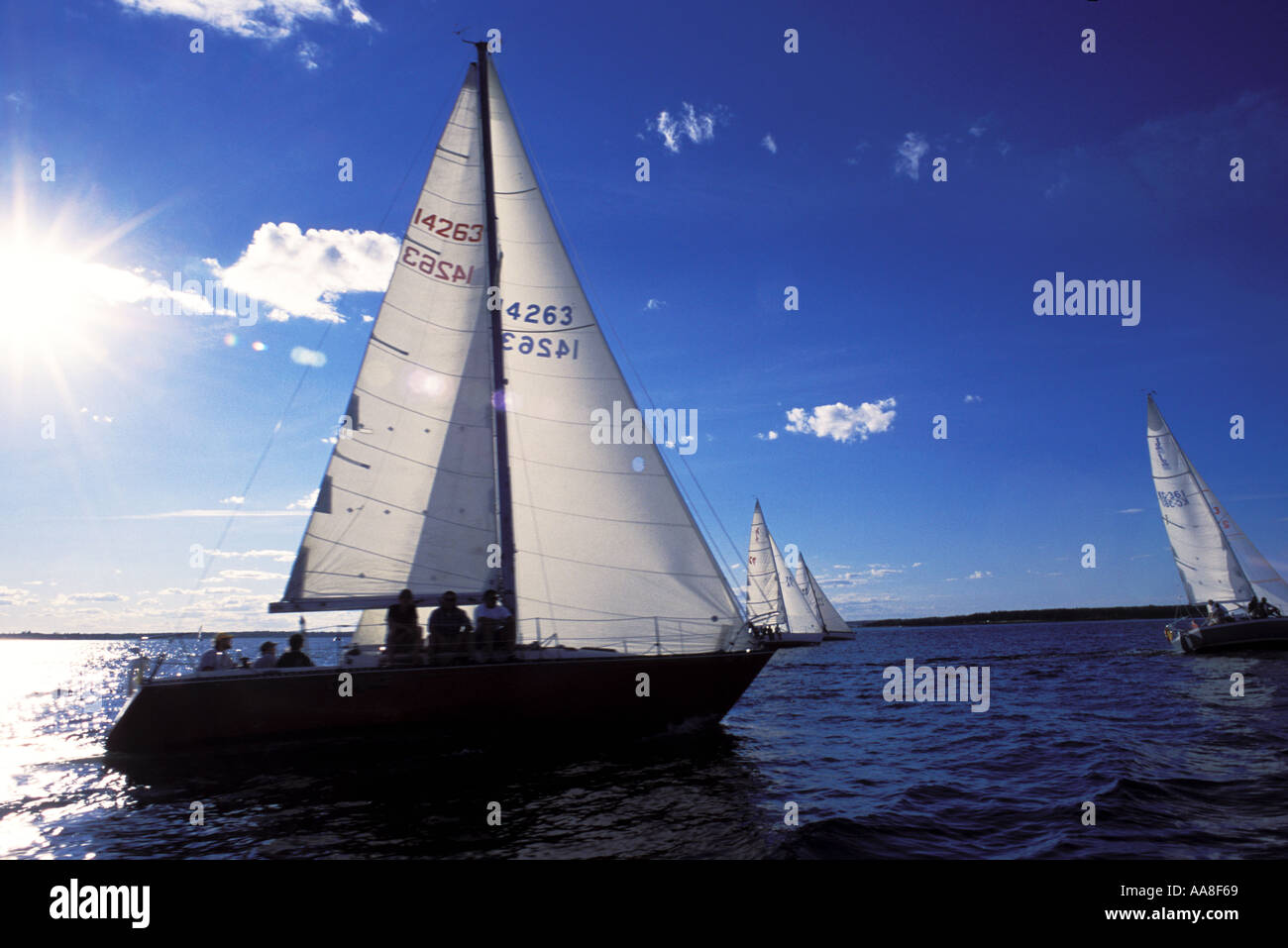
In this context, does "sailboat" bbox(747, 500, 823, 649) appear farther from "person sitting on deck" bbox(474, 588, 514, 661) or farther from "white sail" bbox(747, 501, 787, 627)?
"person sitting on deck" bbox(474, 588, 514, 661)

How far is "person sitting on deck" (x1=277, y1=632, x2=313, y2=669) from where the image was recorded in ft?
39.8

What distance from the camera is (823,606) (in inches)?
3039

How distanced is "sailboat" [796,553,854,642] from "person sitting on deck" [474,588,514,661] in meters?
60.8

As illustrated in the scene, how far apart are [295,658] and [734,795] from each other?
26.1 feet

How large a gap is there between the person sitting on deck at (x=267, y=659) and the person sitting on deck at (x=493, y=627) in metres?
3.62

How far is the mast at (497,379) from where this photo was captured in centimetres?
1318

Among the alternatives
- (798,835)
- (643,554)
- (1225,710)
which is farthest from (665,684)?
(1225,710)

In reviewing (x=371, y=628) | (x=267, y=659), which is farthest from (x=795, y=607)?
(x=267, y=659)

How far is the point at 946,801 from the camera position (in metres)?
9.47

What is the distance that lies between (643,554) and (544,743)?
369cm

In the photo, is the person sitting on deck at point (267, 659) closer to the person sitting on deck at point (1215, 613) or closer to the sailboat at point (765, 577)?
the person sitting on deck at point (1215, 613)

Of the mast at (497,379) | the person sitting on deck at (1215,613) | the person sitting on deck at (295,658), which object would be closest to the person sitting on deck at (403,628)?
the person sitting on deck at (295,658)
